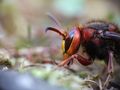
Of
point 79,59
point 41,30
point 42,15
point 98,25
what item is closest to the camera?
point 79,59

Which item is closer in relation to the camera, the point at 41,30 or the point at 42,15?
the point at 41,30

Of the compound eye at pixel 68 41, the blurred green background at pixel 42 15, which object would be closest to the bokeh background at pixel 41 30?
the blurred green background at pixel 42 15

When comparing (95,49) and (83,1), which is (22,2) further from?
(95,49)

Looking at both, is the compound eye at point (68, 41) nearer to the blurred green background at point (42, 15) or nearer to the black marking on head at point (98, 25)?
the black marking on head at point (98, 25)

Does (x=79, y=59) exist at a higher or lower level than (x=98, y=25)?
lower

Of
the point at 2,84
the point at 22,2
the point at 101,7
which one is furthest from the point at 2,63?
the point at 101,7

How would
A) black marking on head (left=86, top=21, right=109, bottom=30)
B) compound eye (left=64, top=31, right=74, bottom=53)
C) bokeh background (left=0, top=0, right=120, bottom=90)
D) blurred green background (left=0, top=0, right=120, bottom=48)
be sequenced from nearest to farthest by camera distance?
bokeh background (left=0, top=0, right=120, bottom=90) < compound eye (left=64, top=31, right=74, bottom=53) < black marking on head (left=86, top=21, right=109, bottom=30) < blurred green background (left=0, top=0, right=120, bottom=48)

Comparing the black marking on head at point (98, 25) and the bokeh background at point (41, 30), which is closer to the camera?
the bokeh background at point (41, 30)

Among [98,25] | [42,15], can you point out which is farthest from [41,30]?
[98,25]

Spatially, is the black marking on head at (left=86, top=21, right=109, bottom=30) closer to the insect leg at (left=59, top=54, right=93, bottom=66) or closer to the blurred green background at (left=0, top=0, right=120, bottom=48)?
the insect leg at (left=59, top=54, right=93, bottom=66)

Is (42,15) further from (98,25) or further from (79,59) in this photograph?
(79,59)

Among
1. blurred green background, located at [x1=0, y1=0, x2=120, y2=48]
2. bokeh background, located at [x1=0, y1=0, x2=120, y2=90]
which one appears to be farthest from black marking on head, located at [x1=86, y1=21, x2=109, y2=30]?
blurred green background, located at [x1=0, y1=0, x2=120, y2=48]
